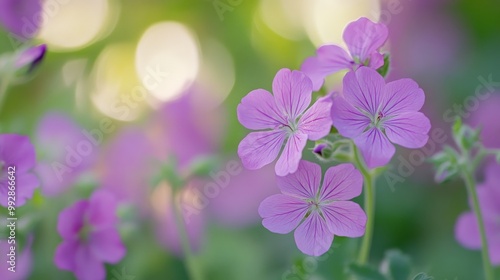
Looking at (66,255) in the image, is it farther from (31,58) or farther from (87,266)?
(31,58)

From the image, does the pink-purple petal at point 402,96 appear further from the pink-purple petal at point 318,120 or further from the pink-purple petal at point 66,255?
the pink-purple petal at point 66,255

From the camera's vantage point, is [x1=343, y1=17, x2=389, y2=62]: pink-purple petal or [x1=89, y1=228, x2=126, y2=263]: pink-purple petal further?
[x1=89, y1=228, x2=126, y2=263]: pink-purple petal

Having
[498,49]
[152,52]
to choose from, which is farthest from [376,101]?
[152,52]

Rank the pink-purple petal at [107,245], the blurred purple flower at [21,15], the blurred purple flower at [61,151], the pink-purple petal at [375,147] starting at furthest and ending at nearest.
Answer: the blurred purple flower at [21,15] → the blurred purple flower at [61,151] → the pink-purple petal at [107,245] → the pink-purple petal at [375,147]

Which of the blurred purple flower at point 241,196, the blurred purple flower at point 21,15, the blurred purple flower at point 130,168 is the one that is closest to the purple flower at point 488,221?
the blurred purple flower at point 241,196

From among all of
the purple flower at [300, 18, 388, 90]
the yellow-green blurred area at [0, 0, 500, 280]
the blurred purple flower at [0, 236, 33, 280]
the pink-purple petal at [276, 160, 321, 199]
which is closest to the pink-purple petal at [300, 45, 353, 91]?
the purple flower at [300, 18, 388, 90]

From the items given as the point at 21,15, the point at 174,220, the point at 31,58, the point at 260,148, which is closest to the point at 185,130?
the point at 174,220

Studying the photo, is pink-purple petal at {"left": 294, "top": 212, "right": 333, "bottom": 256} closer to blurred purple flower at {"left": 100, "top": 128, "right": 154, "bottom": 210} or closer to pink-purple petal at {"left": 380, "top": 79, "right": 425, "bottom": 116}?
pink-purple petal at {"left": 380, "top": 79, "right": 425, "bottom": 116}
